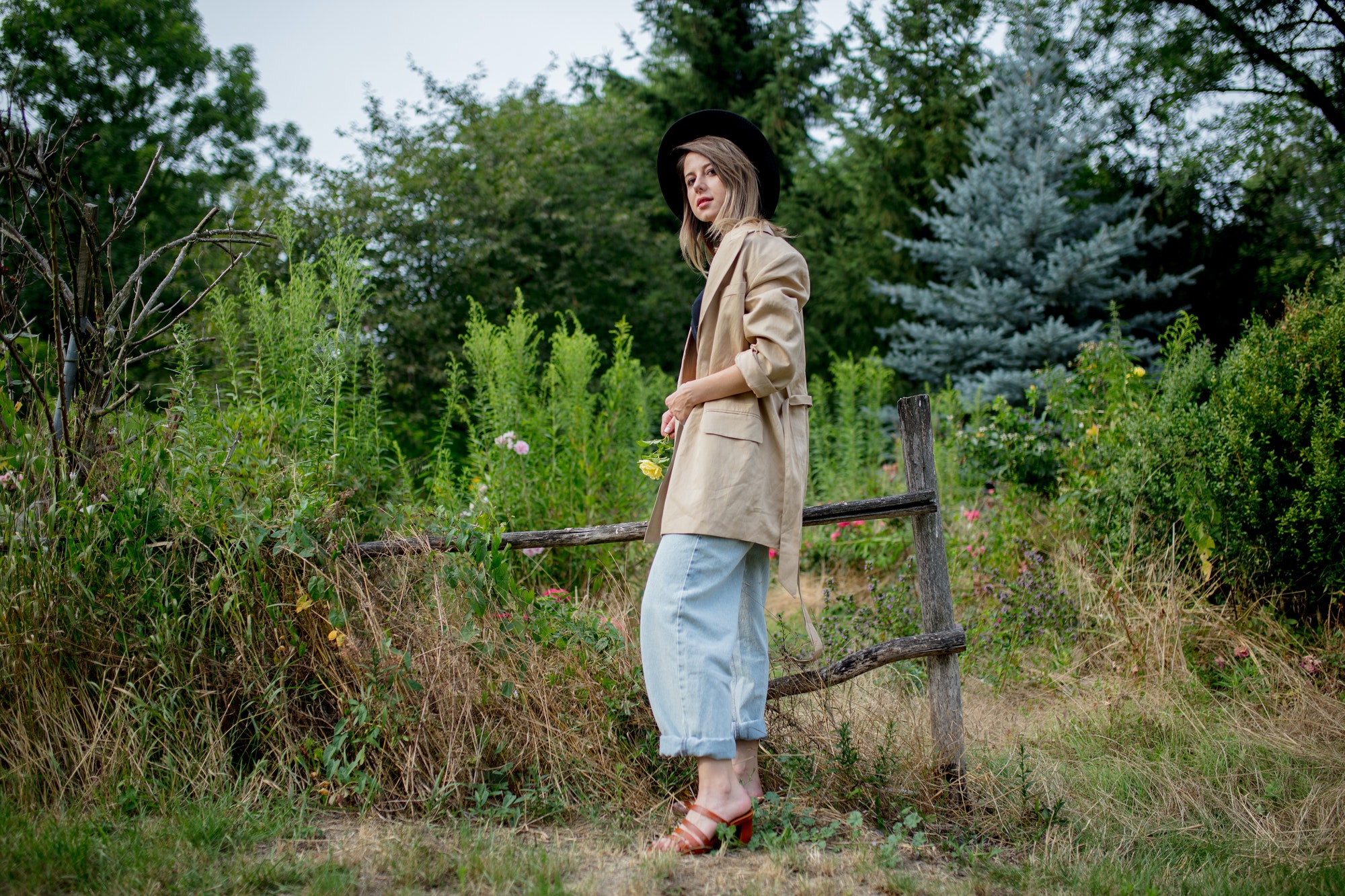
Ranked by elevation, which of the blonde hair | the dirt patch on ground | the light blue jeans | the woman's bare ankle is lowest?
the dirt patch on ground

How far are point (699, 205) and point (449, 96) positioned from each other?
35.5 ft

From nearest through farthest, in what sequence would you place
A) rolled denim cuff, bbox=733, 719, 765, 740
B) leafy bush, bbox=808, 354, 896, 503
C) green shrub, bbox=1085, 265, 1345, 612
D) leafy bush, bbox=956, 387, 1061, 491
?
rolled denim cuff, bbox=733, 719, 765, 740, green shrub, bbox=1085, 265, 1345, 612, leafy bush, bbox=956, 387, 1061, 491, leafy bush, bbox=808, 354, 896, 503

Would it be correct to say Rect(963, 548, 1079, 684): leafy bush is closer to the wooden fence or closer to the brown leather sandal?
the wooden fence

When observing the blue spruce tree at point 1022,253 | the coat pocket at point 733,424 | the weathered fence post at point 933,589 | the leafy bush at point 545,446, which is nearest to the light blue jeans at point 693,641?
the coat pocket at point 733,424

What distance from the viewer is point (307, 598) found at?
279 cm

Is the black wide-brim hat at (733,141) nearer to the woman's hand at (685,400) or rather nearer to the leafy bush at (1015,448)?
the woman's hand at (685,400)

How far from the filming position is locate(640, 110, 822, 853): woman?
A: 228 cm

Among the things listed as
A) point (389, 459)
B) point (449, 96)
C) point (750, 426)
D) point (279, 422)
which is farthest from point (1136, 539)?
point (449, 96)

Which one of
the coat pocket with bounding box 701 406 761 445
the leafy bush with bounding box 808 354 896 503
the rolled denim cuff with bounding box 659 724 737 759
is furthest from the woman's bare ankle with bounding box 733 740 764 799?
the leafy bush with bounding box 808 354 896 503

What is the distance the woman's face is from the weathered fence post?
896 mm

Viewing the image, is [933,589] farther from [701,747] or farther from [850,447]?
[850,447]

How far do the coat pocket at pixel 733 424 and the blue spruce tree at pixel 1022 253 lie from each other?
6959 millimetres

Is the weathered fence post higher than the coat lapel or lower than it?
lower

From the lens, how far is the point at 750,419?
2350 millimetres
